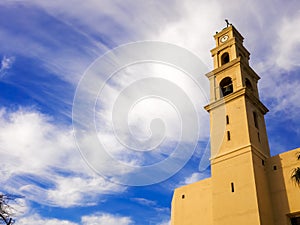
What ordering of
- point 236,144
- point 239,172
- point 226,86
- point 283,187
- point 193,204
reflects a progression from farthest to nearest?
point 226,86 < point 193,204 < point 236,144 < point 239,172 < point 283,187

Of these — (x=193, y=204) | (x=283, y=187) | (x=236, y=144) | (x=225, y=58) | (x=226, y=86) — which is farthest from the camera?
(x=225, y=58)

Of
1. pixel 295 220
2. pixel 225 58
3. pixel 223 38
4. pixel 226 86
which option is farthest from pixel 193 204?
pixel 223 38

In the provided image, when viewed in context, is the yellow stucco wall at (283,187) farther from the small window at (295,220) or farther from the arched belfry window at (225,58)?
the arched belfry window at (225,58)

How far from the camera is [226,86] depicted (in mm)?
31750

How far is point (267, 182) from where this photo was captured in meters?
24.4

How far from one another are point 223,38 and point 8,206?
33.4 metres

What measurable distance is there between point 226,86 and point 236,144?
835 centimetres

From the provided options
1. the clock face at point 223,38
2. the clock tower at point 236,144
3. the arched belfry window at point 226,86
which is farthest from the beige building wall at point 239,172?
the clock face at point 223,38

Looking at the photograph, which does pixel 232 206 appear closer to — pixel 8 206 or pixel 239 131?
pixel 239 131

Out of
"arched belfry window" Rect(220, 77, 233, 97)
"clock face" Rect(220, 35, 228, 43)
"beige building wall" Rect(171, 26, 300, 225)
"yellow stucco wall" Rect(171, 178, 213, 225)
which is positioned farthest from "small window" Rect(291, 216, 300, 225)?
"clock face" Rect(220, 35, 228, 43)

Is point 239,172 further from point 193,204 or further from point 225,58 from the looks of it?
point 225,58

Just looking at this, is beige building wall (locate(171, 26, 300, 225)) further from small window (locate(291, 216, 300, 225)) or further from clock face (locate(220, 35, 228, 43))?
Answer: clock face (locate(220, 35, 228, 43))

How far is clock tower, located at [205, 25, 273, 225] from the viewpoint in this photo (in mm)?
22281

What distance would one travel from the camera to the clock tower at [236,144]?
2228 centimetres
